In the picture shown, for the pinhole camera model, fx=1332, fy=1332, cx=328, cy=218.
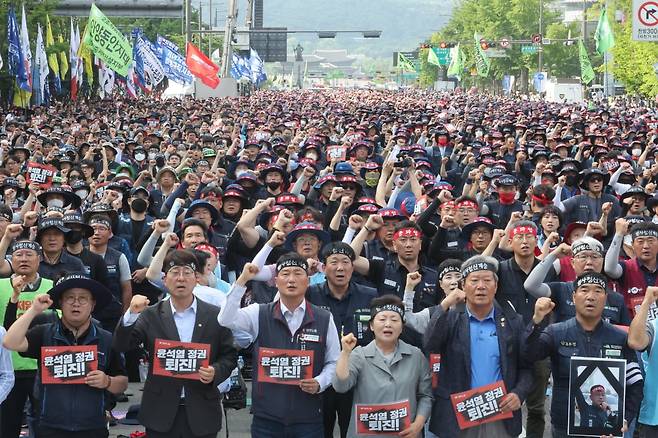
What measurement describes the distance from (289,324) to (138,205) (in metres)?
5.49

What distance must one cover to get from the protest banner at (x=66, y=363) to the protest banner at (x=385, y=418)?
59.7 inches

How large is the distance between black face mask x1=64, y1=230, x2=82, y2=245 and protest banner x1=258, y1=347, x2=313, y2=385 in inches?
131

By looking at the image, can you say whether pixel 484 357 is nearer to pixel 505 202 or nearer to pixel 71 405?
pixel 71 405

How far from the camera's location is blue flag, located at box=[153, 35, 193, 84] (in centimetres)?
4675

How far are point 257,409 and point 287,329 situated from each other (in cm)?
47

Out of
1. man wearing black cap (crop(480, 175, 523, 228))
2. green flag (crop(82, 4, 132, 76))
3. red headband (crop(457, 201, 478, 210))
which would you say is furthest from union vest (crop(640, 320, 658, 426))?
green flag (crop(82, 4, 132, 76))

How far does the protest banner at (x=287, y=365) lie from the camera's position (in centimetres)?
738

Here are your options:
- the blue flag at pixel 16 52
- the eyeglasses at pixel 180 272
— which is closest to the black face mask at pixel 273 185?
the eyeglasses at pixel 180 272

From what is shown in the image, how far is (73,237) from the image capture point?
404 inches

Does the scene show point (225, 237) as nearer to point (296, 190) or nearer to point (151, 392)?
point (296, 190)

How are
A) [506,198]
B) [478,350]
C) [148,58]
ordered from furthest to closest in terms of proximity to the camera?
[148,58]
[506,198]
[478,350]

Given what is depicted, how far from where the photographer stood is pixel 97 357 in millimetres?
7363

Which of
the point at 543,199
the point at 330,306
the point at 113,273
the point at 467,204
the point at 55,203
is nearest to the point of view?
the point at 330,306

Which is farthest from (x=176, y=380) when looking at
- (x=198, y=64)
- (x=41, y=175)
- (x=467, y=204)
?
(x=198, y=64)
